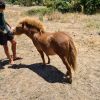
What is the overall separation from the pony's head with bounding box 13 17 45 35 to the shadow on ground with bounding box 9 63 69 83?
874 millimetres

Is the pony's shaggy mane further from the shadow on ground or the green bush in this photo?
the green bush

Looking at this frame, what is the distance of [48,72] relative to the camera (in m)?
7.77

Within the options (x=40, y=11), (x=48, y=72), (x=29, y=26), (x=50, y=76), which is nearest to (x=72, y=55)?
(x=50, y=76)

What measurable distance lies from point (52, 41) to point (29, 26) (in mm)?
1173

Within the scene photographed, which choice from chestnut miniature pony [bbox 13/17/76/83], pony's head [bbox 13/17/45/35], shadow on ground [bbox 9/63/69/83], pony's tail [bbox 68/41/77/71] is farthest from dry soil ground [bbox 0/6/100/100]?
pony's head [bbox 13/17/45/35]

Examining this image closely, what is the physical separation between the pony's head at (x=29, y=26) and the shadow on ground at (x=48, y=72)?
2.87 ft

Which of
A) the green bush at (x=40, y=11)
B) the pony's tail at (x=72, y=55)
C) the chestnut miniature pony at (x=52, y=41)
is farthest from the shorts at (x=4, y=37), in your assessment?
the green bush at (x=40, y=11)

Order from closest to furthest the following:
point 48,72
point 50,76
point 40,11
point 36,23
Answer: point 50,76 → point 48,72 → point 36,23 → point 40,11

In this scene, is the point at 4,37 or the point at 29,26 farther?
the point at 4,37

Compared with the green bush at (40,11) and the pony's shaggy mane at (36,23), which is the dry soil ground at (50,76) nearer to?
the pony's shaggy mane at (36,23)

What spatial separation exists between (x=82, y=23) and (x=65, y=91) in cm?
646

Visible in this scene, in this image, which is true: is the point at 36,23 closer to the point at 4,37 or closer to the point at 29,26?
the point at 29,26

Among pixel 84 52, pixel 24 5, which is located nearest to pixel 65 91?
pixel 84 52

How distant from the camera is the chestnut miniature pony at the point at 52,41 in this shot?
695 cm
